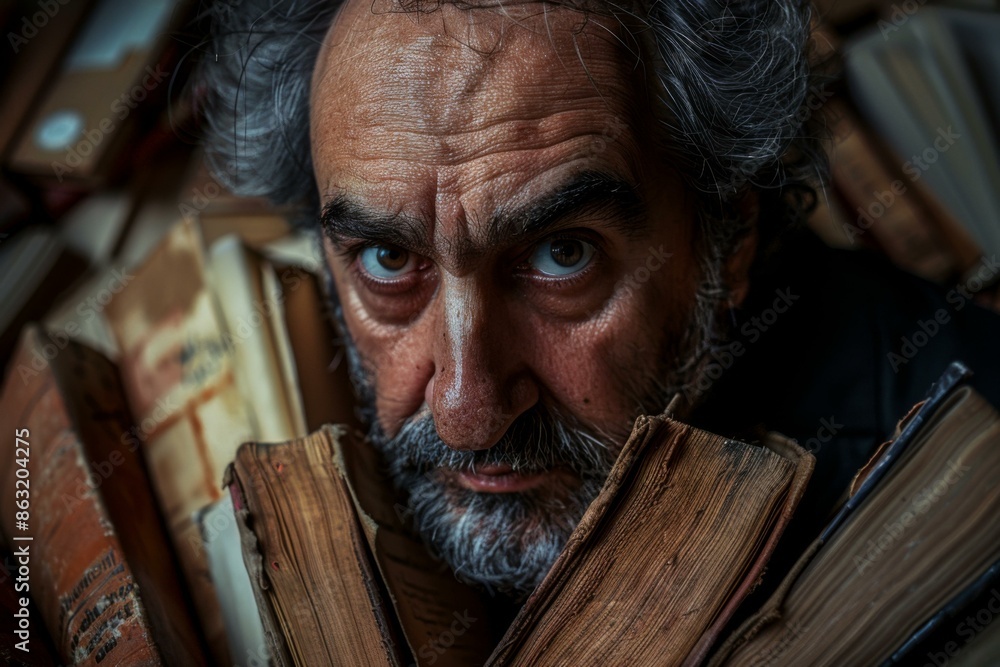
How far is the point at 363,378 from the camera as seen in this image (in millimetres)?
1413

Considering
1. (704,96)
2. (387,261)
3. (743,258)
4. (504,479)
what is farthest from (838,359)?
(387,261)

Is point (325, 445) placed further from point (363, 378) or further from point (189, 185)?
point (189, 185)

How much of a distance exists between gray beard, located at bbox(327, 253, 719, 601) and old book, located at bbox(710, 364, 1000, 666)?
1.21 ft

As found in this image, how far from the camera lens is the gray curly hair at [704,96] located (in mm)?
1226

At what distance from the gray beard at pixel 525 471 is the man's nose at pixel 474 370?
0.23ft

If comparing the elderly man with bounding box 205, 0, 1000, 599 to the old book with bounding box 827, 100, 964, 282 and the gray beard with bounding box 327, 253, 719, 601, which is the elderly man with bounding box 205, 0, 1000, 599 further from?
the old book with bounding box 827, 100, 964, 282

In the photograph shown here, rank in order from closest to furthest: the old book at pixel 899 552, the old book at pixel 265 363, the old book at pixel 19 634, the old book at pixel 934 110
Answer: the old book at pixel 899 552 < the old book at pixel 19 634 < the old book at pixel 265 363 < the old book at pixel 934 110

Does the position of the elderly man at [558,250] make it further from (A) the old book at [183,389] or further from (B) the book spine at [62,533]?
(B) the book spine at [62,533]

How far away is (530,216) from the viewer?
1.10 m

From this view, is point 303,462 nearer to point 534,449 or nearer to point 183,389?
point 534,449

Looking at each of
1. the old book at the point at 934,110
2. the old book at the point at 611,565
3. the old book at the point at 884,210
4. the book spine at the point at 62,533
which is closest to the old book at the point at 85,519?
the book spine at the point at 62,533

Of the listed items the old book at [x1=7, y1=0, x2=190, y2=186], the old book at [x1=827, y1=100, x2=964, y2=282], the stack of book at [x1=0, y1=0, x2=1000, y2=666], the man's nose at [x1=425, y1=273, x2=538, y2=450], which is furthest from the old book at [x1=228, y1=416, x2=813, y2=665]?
the old book at [x1=7, y1=0, x2=190, y2=186]

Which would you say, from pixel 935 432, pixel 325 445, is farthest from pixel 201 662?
pixel 935 432

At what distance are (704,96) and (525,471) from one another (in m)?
0.62
